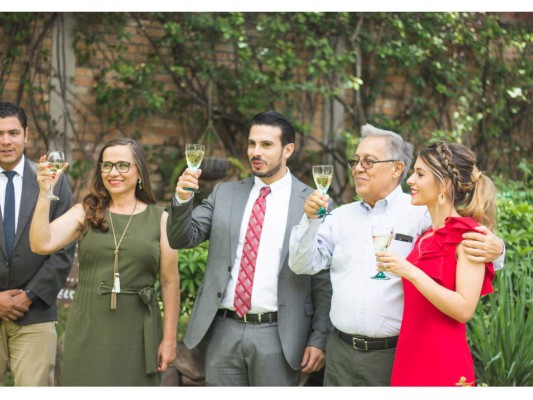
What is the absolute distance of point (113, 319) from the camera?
359 cm

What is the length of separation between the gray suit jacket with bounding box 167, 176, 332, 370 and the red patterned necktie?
0.06 meters

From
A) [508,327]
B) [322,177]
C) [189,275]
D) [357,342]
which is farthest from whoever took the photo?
[189,275]

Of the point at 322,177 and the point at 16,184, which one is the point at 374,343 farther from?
the point at 16,184

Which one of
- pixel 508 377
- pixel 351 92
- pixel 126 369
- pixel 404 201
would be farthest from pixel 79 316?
pixel 351 92

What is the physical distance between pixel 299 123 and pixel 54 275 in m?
4.55

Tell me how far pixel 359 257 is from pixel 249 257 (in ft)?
1.86

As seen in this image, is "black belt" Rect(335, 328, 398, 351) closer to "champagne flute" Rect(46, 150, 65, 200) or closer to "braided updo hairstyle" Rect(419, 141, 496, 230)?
"braided updo hairstyle" Rect(419, 141, 496, 230)

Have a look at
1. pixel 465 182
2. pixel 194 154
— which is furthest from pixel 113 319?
pixel 465 182

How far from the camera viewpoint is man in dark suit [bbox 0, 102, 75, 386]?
383 cm

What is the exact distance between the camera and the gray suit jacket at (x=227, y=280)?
358 centimetres

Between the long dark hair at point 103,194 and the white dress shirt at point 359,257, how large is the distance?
866 millimetres

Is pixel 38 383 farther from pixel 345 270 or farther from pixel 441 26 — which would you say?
pixel 441 26

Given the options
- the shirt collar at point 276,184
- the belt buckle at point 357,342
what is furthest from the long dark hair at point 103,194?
the belt buckle at point 357,342

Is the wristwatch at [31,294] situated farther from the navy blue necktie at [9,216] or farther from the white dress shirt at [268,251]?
the white dress shirt at [268,251]
